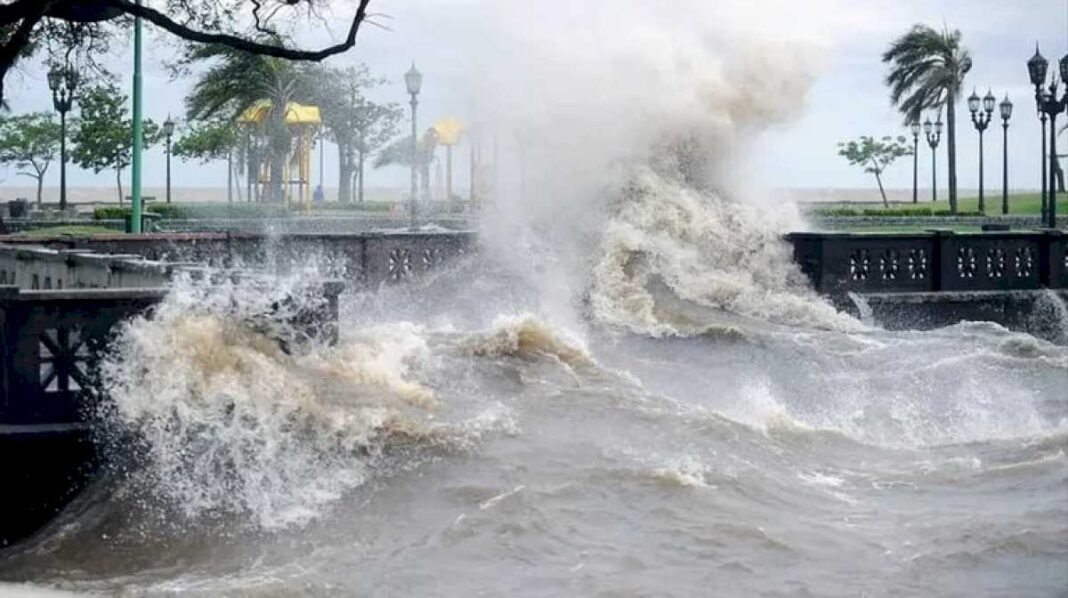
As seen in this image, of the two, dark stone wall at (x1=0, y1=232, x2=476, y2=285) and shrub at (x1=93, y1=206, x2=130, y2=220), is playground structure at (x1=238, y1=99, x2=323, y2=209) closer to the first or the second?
shrub at (x1=93, y1=206, x2=130, y2=220)

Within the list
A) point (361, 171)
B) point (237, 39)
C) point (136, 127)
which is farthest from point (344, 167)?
point (237, 39)

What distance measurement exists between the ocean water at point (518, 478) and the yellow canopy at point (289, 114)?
119 feet

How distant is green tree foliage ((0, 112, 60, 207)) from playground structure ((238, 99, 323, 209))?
14442 millimetres

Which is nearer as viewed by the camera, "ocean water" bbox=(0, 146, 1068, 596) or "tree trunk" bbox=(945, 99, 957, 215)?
"ocean water" bbox=(0, 146, 1068, 596)

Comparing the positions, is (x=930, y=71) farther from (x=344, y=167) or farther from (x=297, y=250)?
(x=297, y=250)

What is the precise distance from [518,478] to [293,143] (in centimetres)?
4501

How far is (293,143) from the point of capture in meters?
55.5

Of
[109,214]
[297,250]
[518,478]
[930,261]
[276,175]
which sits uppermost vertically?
[276,175]

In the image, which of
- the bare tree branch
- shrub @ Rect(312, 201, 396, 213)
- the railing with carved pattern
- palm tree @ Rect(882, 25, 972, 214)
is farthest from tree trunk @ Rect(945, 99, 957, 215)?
the bare tree branch

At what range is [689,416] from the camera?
13766 millimetres

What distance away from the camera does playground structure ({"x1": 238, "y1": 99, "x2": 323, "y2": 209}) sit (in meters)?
52.6

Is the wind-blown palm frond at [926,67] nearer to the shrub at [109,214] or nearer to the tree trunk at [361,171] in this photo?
the tree trunk at [361,171]

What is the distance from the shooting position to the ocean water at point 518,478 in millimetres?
9734

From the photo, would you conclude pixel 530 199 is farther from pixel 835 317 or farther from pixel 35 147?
pixel 35 147
